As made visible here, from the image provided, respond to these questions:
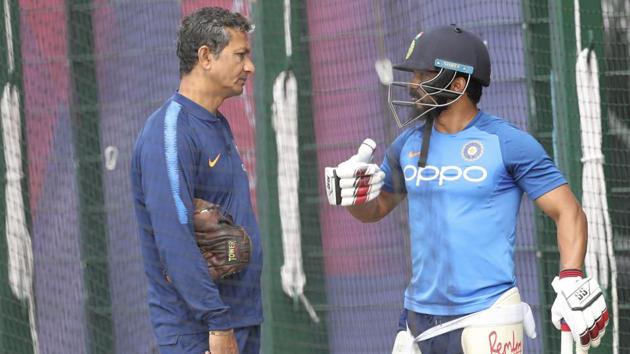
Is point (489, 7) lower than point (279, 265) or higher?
higher

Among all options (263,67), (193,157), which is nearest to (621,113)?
(263,67)

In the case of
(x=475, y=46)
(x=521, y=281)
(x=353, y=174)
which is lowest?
(x=521, y=281)

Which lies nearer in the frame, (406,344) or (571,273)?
(571,273)

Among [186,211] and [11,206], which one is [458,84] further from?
[11,206]

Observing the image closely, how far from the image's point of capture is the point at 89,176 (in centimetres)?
658

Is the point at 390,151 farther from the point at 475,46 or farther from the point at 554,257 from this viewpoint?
the point at 554,257

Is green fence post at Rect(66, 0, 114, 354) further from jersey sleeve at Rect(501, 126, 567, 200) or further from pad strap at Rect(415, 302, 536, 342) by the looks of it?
jersey sleeve at Rect(501, 126, 567, 200)

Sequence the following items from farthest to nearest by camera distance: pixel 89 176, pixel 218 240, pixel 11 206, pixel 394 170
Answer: pixel 89 176 < pixel 11 206 < pixel 394 170 < pixel 218 240

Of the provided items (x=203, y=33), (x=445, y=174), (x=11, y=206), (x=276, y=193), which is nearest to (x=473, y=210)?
(x=445, y=174)

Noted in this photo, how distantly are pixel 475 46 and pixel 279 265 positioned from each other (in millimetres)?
2180

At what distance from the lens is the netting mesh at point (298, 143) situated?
6203 millimetres

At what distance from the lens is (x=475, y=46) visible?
4.63 metres

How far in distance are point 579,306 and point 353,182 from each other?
864 millimetres

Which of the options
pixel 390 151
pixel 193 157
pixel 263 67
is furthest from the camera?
pixel 263 67
